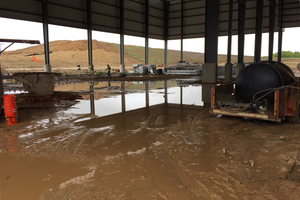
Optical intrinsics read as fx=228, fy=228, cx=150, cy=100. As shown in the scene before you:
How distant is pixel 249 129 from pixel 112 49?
9568 cm

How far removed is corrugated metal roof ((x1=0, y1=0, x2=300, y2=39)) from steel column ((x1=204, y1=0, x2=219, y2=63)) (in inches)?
703

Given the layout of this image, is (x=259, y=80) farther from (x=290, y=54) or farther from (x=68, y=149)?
(x=290, y=54)

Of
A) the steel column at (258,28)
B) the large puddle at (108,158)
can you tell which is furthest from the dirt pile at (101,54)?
the large puddle at (108,158)

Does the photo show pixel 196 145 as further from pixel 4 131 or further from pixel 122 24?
pixel 122 24

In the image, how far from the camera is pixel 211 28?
17641 mm

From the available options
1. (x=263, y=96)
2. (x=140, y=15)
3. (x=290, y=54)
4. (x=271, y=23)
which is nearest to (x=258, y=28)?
(x=271, y=23)

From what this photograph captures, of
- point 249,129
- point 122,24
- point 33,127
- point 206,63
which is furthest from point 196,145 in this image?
point 122,24

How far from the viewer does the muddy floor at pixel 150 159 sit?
327 cm

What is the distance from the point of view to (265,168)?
3887 millimetres

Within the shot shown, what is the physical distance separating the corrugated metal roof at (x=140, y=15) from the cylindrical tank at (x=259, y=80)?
24494 millimetres

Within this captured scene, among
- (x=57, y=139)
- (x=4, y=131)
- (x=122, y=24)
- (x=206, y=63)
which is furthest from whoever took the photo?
(x=122, y=24)

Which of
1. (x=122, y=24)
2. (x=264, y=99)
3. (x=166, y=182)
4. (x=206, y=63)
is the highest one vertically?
(x=122, y=24)

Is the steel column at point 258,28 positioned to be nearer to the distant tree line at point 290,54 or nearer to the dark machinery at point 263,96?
the dark machinery at point 263,96

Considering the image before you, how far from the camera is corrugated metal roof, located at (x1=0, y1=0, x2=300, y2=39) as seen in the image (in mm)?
24719
